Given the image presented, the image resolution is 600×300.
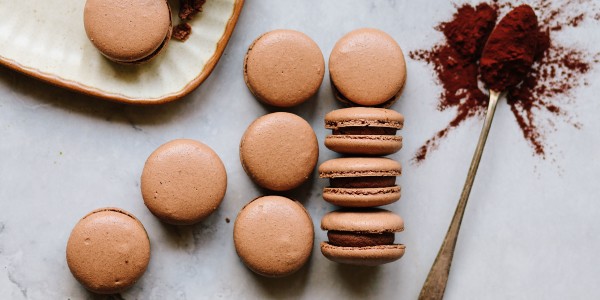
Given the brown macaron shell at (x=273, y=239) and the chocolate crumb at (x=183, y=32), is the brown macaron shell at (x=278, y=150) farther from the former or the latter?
the chocolate crumb at (x=183, y=32)

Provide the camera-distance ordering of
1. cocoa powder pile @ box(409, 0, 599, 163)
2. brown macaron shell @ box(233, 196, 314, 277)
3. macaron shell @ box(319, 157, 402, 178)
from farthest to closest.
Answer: cocoa powder pile @ box(409, 0, 599, 163)
brown macaron shell @ box(233, 196, 314, 277)
macaron shell @ box(319, 157, 402, 178)

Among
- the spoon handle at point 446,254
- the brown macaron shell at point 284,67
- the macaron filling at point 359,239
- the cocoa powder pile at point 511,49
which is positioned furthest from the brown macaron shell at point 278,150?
the cocoa powder pile at point 511,49

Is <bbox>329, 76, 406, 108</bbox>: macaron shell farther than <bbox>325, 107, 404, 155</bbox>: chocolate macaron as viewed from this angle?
Yes

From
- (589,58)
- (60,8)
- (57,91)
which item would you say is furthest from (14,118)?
(589,58)

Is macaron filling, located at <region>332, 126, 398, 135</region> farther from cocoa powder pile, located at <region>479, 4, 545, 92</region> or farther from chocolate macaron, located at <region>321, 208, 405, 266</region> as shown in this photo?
cocoa powder pile, located at <region>479, 4, 545, 92</region>

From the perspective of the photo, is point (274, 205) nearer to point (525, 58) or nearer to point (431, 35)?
point (431, 35)

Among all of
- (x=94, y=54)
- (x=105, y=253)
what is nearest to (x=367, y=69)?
(x=94, y=54)

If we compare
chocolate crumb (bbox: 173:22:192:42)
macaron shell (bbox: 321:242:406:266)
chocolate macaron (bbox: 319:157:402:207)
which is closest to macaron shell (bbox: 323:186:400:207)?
chocolate macaron (bbox: 319:157:402:207)
